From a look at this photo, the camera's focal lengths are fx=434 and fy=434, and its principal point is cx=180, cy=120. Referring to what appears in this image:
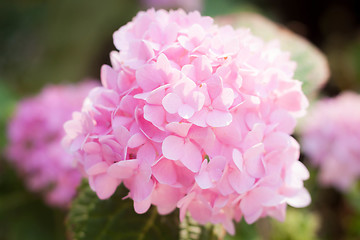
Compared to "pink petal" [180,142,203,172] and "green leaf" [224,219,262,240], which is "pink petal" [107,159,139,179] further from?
"green leaf" [224,219,262,240]

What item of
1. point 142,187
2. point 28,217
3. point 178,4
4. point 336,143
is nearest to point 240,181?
point 142,187

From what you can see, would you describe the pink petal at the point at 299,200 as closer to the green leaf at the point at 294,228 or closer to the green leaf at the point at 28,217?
the green leaf at the point at 294,228

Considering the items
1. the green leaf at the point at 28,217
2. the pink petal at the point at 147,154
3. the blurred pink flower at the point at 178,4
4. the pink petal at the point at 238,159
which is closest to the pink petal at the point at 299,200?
the pink petal at the point at 238,159

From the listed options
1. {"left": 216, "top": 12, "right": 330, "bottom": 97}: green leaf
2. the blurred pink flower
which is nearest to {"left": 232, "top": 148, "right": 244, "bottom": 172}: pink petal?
{"left": 216, "top": 12, "right": 330, "bottom": 97}: green leaf

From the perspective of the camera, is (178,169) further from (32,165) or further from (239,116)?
(32,165)

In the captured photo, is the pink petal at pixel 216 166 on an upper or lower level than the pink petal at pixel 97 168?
upper

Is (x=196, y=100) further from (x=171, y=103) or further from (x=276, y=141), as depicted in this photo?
(x=276, y=141)
